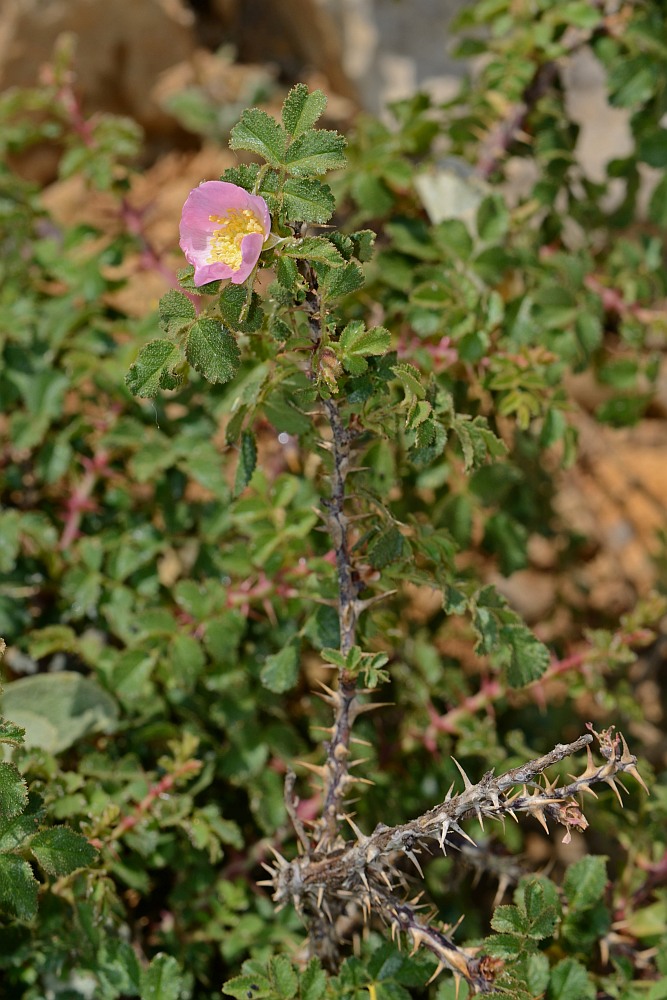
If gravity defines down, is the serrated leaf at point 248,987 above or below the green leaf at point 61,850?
below

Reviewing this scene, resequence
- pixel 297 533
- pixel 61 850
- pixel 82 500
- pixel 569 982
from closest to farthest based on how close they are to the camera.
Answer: pixel 61 850, pixel 569 982, pixel 297 533, pixel 82 500

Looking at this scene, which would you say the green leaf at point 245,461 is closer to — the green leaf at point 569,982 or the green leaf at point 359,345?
the green leaf at point 359,345

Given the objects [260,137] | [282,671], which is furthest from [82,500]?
[260,137]

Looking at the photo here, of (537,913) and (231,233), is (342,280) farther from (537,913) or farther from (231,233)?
(537,913)

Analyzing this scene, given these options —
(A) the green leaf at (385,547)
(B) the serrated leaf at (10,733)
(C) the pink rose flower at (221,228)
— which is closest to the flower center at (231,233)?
(C) the pink rose flower at (221,228)

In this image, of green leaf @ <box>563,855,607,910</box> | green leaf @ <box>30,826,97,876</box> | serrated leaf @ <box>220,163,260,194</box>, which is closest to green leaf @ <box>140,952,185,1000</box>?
green leaf @ <box>30,826,97,876</box>

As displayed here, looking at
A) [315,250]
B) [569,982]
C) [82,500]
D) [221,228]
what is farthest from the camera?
[82,500]

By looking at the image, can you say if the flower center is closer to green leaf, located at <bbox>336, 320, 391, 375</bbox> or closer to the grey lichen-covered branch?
green leaf, located at <bbox>336, 320, 391, 375</bbox>
